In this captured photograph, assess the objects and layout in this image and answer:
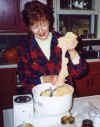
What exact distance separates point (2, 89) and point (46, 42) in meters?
0.98

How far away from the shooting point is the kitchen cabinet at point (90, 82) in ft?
7.46

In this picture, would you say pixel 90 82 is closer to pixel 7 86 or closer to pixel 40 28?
pixel 7 86

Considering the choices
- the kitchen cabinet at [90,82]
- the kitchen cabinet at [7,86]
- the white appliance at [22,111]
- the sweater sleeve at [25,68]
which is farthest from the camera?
the kitchen cabinet at [90,82]

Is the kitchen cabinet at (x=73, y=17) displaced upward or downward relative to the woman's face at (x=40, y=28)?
upward

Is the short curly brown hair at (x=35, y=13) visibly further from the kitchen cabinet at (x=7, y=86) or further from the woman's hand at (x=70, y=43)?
the kitchen cabinet at (x=7, y=86)

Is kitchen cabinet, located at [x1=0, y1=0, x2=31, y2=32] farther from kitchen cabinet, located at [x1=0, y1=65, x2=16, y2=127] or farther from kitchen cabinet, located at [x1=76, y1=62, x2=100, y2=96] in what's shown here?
kitchen cabinet, located at [x1=76, y1=62, x2=100, y2=96]

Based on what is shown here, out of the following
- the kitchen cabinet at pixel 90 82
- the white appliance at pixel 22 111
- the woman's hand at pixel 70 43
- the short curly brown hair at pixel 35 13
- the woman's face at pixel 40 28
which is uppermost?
the short curly brown hair at pixel 35 13

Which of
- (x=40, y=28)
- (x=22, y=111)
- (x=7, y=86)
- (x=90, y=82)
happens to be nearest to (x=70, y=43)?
(x=40, y=28)

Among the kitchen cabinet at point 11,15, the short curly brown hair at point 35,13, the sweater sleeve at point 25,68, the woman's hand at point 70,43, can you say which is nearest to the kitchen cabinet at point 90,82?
the kitchen cabinet at point 11,15

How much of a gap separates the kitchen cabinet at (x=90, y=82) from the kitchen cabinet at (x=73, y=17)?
0.52m

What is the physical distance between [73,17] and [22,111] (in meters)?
1.86

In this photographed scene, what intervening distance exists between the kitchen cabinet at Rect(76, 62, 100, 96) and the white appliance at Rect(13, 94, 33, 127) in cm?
143

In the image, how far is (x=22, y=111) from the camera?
Result: 0.88 m

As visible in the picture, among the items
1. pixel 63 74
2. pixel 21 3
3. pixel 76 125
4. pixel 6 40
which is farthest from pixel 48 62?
pixel 6 40
